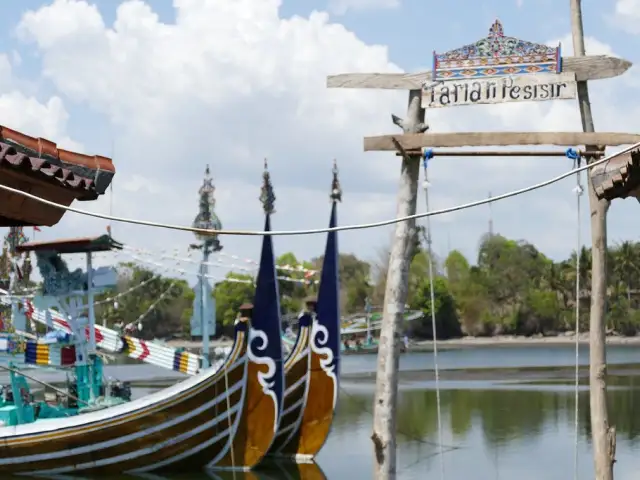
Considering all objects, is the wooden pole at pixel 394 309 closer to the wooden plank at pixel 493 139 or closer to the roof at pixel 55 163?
the wooden plank at pixel 493 139

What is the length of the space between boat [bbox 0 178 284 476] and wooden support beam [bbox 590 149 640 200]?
1116cm

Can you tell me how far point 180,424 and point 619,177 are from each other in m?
12.3

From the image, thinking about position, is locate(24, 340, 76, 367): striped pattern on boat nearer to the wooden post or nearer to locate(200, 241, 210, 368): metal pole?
locate(200, 241, 210, 368): metal pole

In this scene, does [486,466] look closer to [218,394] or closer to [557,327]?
[218,394]

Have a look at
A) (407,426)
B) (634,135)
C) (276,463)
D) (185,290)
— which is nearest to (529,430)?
(407,426)

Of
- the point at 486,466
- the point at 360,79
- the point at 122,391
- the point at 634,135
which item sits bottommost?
the point at 486,466

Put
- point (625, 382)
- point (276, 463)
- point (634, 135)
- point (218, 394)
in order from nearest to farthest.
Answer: point (634, 135)
point (218, 394)
point (276, 463)
point (625, 382)

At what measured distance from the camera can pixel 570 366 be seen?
46.0 metres

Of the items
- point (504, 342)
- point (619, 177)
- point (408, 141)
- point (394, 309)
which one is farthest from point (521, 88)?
point (504, 342)

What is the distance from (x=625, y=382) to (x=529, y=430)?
12.4 metres

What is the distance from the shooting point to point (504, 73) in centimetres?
873

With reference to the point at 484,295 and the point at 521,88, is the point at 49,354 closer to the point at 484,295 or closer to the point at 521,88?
the point at 521,88

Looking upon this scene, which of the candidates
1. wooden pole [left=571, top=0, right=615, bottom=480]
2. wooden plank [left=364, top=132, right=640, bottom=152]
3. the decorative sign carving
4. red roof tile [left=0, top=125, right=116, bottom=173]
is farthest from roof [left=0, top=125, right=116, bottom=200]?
wooden pole [left=571, top=0, right=615, bottom=480]

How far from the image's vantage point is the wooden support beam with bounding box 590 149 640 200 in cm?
607
